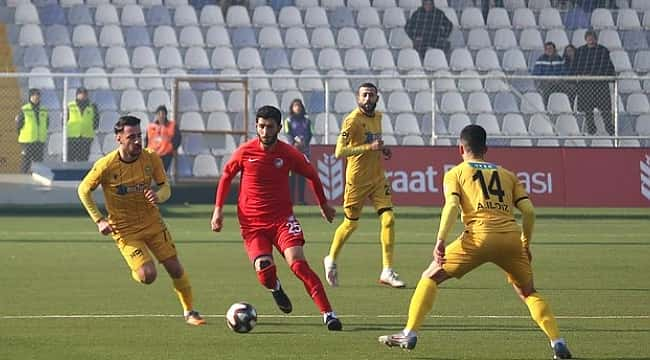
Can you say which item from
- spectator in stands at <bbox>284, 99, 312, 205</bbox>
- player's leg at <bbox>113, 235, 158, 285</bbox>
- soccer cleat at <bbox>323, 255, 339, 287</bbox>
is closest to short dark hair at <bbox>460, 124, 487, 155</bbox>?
player's leg at <bbox>113, 235, 158, 285</bbox>

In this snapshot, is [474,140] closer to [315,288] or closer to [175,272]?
[315,288]

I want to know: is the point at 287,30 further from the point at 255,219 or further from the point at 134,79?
the point at 255,219

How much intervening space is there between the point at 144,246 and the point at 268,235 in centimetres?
109

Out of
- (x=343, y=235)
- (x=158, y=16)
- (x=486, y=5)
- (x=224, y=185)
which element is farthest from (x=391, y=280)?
(x=486, y=5)

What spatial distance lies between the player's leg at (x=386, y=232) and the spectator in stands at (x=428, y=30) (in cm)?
1799

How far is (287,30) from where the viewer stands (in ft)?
111

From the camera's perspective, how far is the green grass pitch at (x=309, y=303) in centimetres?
1055

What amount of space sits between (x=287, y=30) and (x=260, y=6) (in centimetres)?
113

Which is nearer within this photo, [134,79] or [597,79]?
[597,79]

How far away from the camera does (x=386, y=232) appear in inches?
610

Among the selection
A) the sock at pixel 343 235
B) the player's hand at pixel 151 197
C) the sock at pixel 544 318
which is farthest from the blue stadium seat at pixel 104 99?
the sock at pixel 544 318

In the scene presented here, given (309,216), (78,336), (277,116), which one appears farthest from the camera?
(309,216)

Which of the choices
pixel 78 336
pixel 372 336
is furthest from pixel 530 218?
pixel 78 336

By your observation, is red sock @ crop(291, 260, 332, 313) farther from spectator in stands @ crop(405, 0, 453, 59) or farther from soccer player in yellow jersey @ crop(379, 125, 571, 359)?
spectator in stands @ crop(405, 0, 453, 59)
